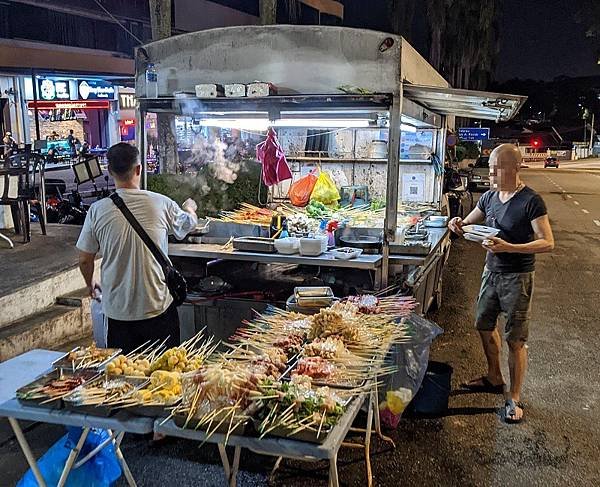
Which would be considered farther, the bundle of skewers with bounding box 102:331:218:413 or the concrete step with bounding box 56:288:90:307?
the concrete step with bounding box 56:288:90:307

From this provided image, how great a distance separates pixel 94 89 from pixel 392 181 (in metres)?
14.1

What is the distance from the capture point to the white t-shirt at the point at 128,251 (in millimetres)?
3746

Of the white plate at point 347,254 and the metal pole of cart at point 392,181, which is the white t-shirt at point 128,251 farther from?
the metal pole of cart at point 392,181

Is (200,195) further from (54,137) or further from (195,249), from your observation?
(54,137)

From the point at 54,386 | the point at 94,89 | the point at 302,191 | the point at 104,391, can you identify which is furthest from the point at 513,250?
the point at 94,89

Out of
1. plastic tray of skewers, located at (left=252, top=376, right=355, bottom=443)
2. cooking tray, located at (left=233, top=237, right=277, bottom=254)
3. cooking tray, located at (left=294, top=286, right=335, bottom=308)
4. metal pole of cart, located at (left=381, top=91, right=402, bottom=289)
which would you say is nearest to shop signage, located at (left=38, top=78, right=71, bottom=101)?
cooking tray, located at (left=233, top=237, right=277, bottom=254)

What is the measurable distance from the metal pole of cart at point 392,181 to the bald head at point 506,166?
0.83 metres

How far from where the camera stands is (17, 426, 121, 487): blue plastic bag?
3.18 metres

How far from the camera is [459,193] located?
49.6 feet

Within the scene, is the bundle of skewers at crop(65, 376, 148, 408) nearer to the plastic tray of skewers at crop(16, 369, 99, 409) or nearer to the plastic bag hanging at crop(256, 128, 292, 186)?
the plastic tray of skewers at crop(16, 369, 99, 409)

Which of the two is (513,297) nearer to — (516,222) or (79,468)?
(516,222)

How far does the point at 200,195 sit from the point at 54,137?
72.3 ft

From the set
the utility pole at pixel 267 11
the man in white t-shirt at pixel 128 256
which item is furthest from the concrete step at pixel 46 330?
the utility pole at pixel 267 11

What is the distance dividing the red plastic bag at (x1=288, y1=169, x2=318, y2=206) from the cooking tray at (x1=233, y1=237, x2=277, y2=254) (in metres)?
2.25
